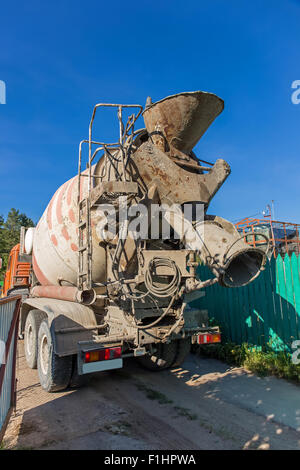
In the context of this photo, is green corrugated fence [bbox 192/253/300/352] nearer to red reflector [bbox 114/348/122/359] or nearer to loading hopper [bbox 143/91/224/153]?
loading hopper [bbox 143/91/224/153]

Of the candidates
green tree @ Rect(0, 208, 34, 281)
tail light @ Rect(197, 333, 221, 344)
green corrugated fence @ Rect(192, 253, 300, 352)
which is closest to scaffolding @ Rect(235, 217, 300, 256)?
green corrugated fence @ Rect(192, 253, 300, 352)

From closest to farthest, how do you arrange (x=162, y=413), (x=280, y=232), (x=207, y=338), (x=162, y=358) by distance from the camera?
(x=162, y=413) → (x=207, y=338) → (x=162, y=358) → (x=280, y=232)

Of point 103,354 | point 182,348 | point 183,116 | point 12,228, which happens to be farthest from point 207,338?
point 12,228

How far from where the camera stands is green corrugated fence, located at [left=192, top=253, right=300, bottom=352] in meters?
5.81

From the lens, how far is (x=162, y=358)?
5582 millimetres

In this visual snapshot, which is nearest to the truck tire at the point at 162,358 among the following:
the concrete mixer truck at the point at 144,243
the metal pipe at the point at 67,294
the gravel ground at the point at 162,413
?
the gravel ground at the point at 162,413

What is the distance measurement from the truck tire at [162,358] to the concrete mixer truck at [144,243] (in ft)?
2.67

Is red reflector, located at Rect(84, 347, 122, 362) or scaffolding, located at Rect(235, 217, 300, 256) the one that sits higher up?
scaffolding, located at Rect(235, 217, 300, 256)

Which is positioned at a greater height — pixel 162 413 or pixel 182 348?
pixel 182 348

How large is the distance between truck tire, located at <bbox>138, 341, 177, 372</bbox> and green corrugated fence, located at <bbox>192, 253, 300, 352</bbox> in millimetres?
1834

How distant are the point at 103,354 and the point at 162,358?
1802mm

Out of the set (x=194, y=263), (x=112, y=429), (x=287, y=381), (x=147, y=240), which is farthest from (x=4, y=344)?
(x=287, y=381)

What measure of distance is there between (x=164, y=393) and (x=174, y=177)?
125 inches

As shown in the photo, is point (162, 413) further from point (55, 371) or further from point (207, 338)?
point (55, 371)
